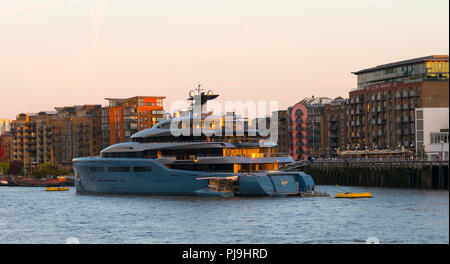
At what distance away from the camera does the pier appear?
8177 centimetres

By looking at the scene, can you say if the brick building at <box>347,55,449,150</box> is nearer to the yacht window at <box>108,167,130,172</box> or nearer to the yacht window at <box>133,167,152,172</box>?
the yacht window at <box>133,167,152,172</box>

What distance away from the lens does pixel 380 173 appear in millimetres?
105812

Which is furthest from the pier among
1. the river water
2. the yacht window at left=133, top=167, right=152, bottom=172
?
the yacht window at left=133, top=167, right=152, bottom=172

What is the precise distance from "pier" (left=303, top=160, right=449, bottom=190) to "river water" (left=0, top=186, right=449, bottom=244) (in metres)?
11.4

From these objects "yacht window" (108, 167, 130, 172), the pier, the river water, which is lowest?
the river water

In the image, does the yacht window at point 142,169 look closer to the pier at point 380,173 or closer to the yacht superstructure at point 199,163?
the yacht superstructure at point 199,163

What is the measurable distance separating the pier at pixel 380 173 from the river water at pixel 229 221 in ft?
37.5

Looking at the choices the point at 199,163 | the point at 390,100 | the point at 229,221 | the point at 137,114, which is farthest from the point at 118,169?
the point at 137,114

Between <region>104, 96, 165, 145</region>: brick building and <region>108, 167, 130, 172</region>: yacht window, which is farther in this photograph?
<region>104, 96, 165, 145</region>: brick building

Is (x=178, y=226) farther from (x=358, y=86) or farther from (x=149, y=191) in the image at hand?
(x=358, y=86)

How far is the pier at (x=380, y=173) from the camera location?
268 feet

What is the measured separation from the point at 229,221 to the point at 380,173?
56.7 m

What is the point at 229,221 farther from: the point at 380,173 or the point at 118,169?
the point at 380,173

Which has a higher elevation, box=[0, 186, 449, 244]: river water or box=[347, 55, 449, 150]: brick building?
box=[347, 55, 449, 150]: brick building
